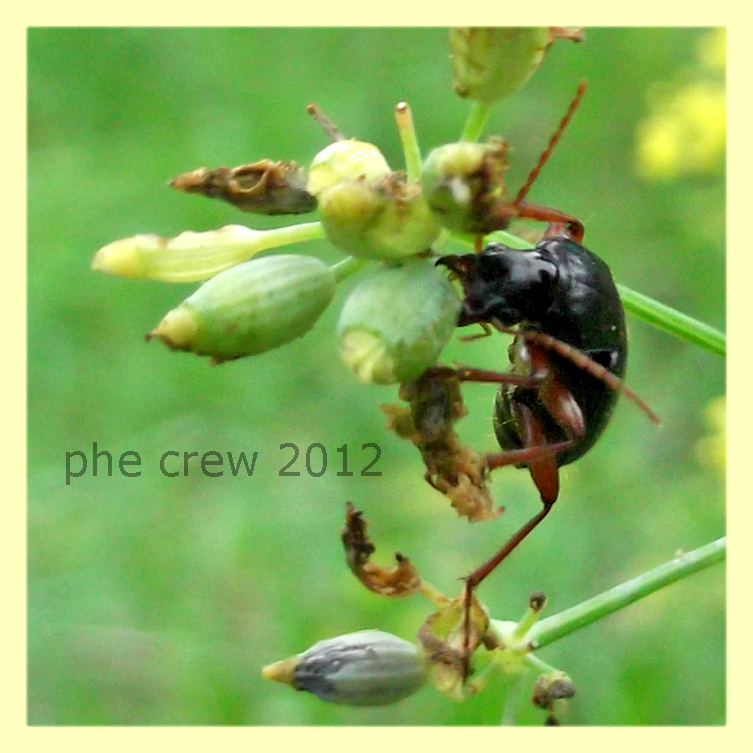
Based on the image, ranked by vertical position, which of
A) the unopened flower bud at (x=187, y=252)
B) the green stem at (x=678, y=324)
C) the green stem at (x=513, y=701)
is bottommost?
the green stem at (x=513, y=701)

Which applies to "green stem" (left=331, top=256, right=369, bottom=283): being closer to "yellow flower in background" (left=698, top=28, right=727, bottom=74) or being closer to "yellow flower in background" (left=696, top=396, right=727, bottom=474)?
"yellow flower in background" (left=696, top=396, right=727, bottom=474)

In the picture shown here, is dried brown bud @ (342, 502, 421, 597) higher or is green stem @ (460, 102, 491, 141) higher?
green stem @ (460, 102, 491, 141)

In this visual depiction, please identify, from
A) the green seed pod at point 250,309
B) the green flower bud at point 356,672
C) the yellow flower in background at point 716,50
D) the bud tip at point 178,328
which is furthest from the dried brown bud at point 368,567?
the yellow flower in background at point 716,50

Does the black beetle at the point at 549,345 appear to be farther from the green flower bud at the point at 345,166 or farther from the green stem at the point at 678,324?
the green flower bud at the point at 345,166

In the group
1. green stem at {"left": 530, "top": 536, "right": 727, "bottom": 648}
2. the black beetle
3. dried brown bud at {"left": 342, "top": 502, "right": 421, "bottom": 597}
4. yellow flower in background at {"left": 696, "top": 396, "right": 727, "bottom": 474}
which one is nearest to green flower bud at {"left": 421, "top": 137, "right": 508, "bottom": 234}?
the black beetle

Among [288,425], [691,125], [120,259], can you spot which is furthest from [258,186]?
[691,125]

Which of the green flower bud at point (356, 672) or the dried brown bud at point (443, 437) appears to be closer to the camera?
the dried brown bud at point (443, 437)

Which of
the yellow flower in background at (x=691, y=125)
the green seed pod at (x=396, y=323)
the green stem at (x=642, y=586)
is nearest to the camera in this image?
the green seed pod at (x=396, y=323)
